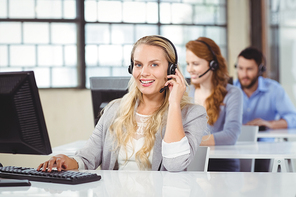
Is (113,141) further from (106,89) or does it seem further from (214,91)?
(214,91)

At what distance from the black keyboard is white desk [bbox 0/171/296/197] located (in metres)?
0.02

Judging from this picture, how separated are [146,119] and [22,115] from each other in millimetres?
685

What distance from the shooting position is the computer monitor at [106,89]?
2.08 m

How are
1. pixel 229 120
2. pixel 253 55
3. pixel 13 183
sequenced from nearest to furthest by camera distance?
1. pixel 13 183
2. pixel 229 120
3. pixel 253 55

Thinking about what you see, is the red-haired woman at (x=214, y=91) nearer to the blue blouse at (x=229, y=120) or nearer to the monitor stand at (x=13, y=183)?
the blue blouse at (x=229, y=120)

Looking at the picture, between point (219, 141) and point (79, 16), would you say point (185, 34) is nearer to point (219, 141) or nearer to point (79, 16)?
point (79, 16)

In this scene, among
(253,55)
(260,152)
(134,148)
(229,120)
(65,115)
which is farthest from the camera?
(65,115)

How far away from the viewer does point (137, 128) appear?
5.72 feet

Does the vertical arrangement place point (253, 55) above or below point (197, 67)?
above

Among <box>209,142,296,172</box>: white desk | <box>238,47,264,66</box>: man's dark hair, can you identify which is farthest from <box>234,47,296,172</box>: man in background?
<box>209,142,296,172</box>: white desk

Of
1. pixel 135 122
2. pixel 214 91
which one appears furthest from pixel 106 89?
pixel 214 91

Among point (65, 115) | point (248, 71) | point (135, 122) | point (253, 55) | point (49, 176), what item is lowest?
point (65, 115)

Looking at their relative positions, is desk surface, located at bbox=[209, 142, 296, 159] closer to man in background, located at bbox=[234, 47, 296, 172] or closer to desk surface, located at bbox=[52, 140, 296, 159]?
desk surface, located at bbox=[52, 140, 296, 159]

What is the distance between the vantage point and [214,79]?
2760mm
